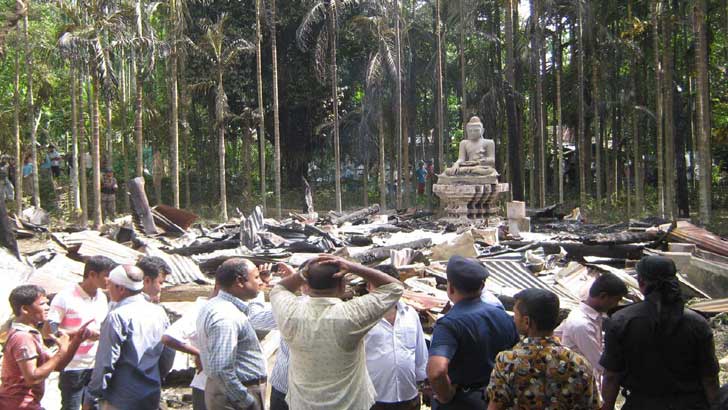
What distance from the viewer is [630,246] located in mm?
12398

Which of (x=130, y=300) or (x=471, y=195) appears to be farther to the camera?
(x=471, y=195)

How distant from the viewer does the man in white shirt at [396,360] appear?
464 cm

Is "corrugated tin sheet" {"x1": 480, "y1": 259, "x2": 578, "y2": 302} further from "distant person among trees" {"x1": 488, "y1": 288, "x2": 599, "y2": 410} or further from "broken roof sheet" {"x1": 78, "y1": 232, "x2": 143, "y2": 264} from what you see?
"distant person among trees" {"x1": 488, "y1": 288, "x2": 599, "y2": 410}

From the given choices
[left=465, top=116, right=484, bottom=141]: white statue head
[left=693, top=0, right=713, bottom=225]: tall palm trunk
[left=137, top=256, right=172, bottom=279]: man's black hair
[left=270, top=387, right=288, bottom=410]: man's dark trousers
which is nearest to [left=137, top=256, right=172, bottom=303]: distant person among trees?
[left=137, top=256, right=172, bottom=279]: man's black hair

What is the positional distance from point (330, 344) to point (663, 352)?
5.98 ft

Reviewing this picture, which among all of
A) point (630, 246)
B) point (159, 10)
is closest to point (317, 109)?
point (159, 10)

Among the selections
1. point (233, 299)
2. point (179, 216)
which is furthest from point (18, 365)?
point (179, 216)

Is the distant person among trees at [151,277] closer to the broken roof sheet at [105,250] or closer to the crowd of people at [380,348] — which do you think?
the crowd of people at [380,348]

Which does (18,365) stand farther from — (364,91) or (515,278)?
(364,91)

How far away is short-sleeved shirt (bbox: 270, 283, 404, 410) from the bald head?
606mm

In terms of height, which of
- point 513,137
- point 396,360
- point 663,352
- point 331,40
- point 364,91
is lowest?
point 396,360

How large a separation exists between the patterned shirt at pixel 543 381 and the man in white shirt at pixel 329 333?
2.67 ft

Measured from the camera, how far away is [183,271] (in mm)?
12055

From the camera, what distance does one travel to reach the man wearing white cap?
4633mm
